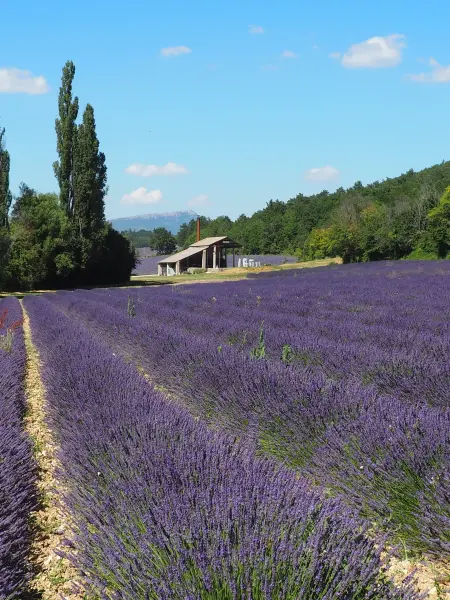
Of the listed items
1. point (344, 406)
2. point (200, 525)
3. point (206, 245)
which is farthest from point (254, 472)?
point (206, 245)

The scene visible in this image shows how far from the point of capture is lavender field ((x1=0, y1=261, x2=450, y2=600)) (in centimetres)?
167

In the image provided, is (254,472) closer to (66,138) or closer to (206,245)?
(66,138)

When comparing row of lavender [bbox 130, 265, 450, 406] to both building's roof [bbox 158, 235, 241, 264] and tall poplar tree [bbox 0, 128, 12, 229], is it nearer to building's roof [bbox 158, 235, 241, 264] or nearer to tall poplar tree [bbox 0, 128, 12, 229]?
tall poplar tree [bbox 0, 128, 12, 229]

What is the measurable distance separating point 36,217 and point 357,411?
31972 millimetres

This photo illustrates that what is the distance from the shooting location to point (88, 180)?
1276 inches

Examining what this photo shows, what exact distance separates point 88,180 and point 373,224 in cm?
2287

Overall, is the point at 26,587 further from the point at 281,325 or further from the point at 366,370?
the point at 281,325

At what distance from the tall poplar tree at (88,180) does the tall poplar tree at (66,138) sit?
369mm

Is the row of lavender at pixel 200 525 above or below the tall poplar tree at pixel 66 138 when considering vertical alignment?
below

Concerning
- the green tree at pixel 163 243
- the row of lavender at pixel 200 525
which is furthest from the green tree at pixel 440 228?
the green tree at pixel 163 243

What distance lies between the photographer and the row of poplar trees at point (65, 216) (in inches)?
1261

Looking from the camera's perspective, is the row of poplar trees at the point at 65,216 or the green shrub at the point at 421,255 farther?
the green shrub at the point at 421,255

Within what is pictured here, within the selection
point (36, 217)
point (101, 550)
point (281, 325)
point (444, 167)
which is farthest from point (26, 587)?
point (444, 167)

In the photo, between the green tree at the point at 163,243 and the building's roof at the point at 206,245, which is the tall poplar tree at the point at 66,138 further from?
the green tree at the point at 163,243
